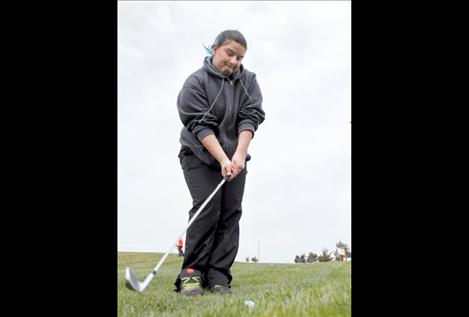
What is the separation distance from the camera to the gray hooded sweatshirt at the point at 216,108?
11.8 ft

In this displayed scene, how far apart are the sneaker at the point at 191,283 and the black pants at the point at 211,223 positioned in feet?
0.19

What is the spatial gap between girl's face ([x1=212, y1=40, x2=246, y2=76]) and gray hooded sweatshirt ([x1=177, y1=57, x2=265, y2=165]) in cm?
5

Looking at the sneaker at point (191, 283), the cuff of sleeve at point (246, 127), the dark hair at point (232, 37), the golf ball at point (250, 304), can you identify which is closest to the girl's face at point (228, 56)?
the dark hair at point (232, 37)

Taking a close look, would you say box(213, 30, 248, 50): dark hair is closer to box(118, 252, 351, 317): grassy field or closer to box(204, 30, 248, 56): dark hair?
box(204, 30, 248, 56): dark hair

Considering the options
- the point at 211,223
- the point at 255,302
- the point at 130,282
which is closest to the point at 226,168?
the point at 211,223

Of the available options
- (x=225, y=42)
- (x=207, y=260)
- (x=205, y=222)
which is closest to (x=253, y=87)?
(x=225, y=42)

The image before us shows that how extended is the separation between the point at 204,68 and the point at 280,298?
1.91 m

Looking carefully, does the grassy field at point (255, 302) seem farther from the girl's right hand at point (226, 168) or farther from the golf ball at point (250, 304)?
the girl's right hand at point (226, 168)

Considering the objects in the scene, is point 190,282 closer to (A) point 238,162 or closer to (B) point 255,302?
(A) point 238,162

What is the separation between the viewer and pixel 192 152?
3.71 meters

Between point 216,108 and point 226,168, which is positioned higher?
→ point 216,108

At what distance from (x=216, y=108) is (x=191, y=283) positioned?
4.31ft

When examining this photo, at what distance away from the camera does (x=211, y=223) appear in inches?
144
